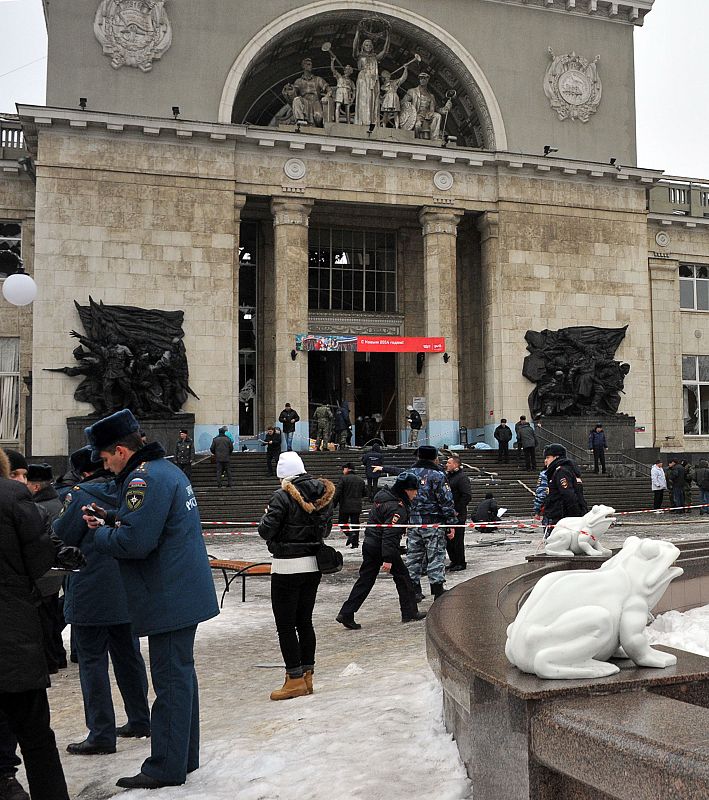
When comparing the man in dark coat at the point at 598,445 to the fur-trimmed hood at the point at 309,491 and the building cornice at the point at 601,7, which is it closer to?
the building cornice at the point at 601,7

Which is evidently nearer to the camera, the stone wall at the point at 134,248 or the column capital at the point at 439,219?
the stone wall at the point at 134,248

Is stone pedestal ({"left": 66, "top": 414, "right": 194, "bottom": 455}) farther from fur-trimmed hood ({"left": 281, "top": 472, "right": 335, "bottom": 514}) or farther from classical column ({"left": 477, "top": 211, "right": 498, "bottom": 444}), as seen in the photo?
fur-trimmed hood ({"left": 281, "top": 472, "right": 335, "bottom": 514})

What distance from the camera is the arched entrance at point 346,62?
2845 cm

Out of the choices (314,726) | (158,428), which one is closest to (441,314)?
(158,428)

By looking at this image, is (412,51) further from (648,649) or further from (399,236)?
(648,649)

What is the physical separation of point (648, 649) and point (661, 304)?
31946 millimetres

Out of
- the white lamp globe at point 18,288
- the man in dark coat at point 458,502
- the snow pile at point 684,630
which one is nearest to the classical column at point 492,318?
the man in dark coat at point 458,502

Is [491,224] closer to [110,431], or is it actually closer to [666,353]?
[666,353]

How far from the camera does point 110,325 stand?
25562 millimetres

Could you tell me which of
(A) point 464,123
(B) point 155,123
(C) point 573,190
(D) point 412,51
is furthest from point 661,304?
(B) point 155,123

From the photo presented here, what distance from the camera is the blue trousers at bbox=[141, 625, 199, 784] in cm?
448

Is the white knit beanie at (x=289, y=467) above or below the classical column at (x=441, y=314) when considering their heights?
below

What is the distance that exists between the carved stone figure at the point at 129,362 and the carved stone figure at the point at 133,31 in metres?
7.74

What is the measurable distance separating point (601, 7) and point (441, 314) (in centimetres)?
1306
